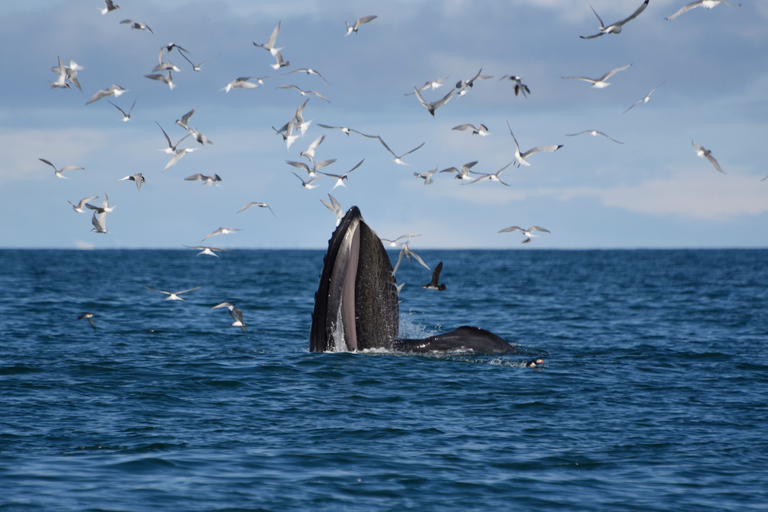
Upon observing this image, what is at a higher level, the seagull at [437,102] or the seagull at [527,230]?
the seagull at [437,102]

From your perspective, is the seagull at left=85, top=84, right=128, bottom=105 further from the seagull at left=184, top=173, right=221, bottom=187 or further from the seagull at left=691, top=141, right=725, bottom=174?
the seagull at left=691, top=141, right=725, bottom=174

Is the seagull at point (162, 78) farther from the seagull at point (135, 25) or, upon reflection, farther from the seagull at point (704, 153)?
the seagull at point (704, 153)

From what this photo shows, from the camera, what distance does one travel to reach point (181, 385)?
1442 cm

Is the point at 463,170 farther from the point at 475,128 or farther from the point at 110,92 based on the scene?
the point at 110,92

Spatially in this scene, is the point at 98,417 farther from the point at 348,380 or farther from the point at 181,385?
the point at 348,380

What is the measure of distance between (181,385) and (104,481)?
5201 mm

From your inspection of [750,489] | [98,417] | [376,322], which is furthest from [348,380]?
[750,489]

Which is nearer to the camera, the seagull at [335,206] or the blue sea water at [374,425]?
the blue sea water at [374,425]

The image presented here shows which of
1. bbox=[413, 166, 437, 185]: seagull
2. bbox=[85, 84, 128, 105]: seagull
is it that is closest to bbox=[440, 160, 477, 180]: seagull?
bbox=[413, 166, 437, 185]: seagull

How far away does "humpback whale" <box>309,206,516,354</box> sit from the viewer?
1396 cm

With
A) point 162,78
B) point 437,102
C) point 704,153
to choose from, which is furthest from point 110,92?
point 704,153

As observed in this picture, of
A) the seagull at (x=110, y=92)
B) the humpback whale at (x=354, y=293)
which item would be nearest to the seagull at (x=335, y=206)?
the humpback whale at (x=354, y=293)

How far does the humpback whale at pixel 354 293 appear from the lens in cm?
1396

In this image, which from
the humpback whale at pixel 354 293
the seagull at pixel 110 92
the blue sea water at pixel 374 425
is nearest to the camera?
the blue sea water at pixel 374 425
